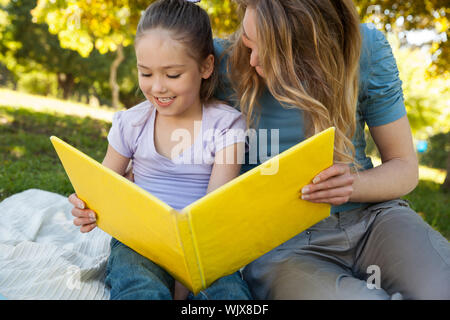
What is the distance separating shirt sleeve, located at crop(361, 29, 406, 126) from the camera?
1768 millimetres

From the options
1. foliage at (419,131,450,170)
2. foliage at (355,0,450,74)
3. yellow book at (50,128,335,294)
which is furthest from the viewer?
foliage at (419,131,450,170)

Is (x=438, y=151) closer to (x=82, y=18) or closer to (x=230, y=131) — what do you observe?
(x=82, y=18)

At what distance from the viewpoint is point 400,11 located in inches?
219

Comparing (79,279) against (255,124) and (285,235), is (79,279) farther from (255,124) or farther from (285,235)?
(255,124)

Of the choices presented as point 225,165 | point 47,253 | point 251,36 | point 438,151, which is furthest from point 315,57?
point 438,151

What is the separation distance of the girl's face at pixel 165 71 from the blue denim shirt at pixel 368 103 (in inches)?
13.8

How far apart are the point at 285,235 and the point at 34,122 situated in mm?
5873

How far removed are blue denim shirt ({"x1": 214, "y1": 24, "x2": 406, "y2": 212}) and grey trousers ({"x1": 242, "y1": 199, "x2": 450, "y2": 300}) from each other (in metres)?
0.13

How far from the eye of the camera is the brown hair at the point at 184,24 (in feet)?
5.74

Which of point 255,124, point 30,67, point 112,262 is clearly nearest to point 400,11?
point 255,124

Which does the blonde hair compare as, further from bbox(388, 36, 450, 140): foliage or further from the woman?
bbox(388, 36, 450, 140): foliage

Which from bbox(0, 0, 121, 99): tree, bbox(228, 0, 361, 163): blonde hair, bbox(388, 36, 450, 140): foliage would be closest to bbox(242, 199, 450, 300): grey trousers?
bbox(228, 0, 361, 163): blonde hair
